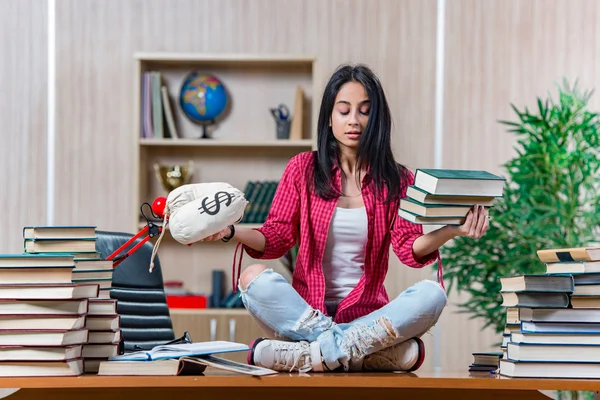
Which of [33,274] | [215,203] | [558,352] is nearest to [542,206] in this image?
[558,352]

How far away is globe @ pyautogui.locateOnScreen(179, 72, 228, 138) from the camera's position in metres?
4.39

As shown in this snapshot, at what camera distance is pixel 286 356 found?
6.26 ft

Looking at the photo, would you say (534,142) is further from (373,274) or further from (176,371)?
(176,371)

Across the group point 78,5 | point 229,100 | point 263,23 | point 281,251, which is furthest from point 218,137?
point 281,251

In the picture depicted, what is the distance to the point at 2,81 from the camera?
454 cm

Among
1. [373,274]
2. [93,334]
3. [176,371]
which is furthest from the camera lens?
[373,274]

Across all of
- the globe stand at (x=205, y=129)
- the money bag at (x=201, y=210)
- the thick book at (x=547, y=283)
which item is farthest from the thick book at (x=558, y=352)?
the globe stand at (x=205, y=129)

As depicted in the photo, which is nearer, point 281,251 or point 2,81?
point 281,251

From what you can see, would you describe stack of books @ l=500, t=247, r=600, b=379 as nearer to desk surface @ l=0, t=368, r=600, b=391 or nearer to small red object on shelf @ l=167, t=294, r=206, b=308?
desk surface @ l=0, t=368, r=600, b=391

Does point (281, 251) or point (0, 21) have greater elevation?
point (0, 21)

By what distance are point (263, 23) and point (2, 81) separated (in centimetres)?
147

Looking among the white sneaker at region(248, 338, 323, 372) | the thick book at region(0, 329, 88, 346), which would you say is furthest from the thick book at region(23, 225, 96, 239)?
the white sneaker at region(248, 338, 323, 372)

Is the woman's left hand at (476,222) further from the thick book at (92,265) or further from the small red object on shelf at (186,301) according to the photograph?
the small red object on shelf at (186,301)

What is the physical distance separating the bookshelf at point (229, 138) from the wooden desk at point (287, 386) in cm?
259
